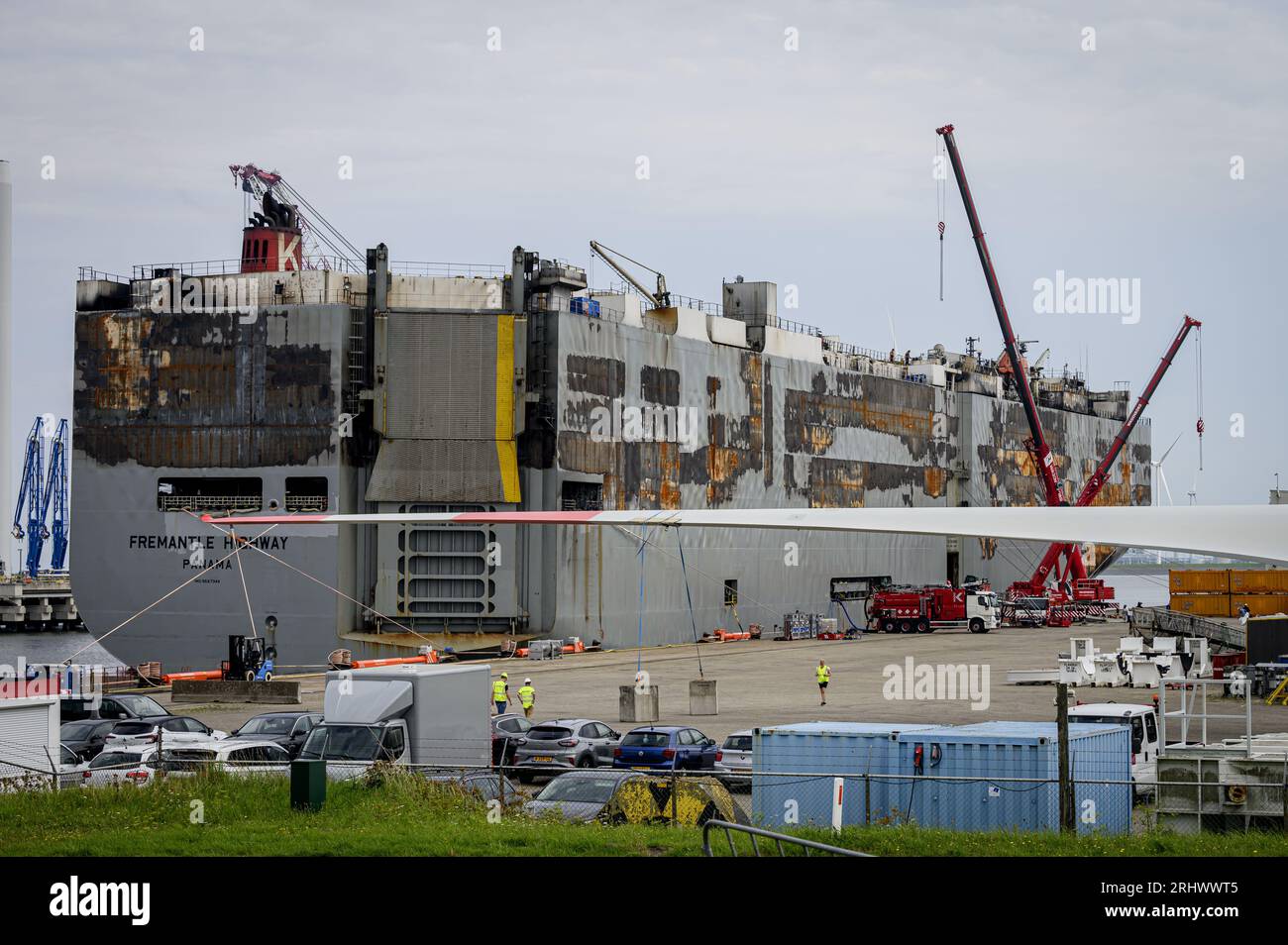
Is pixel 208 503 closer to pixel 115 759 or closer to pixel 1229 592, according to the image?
pixel 115 759

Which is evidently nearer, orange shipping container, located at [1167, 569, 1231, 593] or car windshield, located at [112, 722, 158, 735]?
car windshield, located at [112, 722, 158, 735]

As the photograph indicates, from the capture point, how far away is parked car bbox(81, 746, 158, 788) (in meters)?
24.2

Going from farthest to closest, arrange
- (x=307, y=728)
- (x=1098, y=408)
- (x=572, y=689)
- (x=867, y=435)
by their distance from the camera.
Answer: (x=1098, y=408), (x=867, y=435), (x=572, y=689), (x=307, y=728)

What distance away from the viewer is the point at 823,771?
23.2m

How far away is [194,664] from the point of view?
218 feet

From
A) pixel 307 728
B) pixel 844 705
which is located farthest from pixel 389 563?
pixel 307 728

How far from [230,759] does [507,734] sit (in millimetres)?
7480

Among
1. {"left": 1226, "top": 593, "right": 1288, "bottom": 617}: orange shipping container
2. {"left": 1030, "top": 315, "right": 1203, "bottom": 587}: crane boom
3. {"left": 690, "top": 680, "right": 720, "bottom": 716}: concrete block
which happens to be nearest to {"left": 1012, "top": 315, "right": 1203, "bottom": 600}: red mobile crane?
{"left": 1030, "top": 315, "right": 1203, "bottom": 587}: crane boom

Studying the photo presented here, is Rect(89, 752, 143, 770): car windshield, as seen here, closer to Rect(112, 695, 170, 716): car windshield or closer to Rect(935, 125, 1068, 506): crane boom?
Rect(112, 695, 170, 716): car windshield

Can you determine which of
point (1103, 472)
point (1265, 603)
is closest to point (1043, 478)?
point (1103, 472)

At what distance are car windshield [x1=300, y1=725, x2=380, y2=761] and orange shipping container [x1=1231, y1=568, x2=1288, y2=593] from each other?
5762 centimetres

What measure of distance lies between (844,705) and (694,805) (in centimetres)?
2293

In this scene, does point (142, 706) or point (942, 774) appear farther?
point (142, 706)
